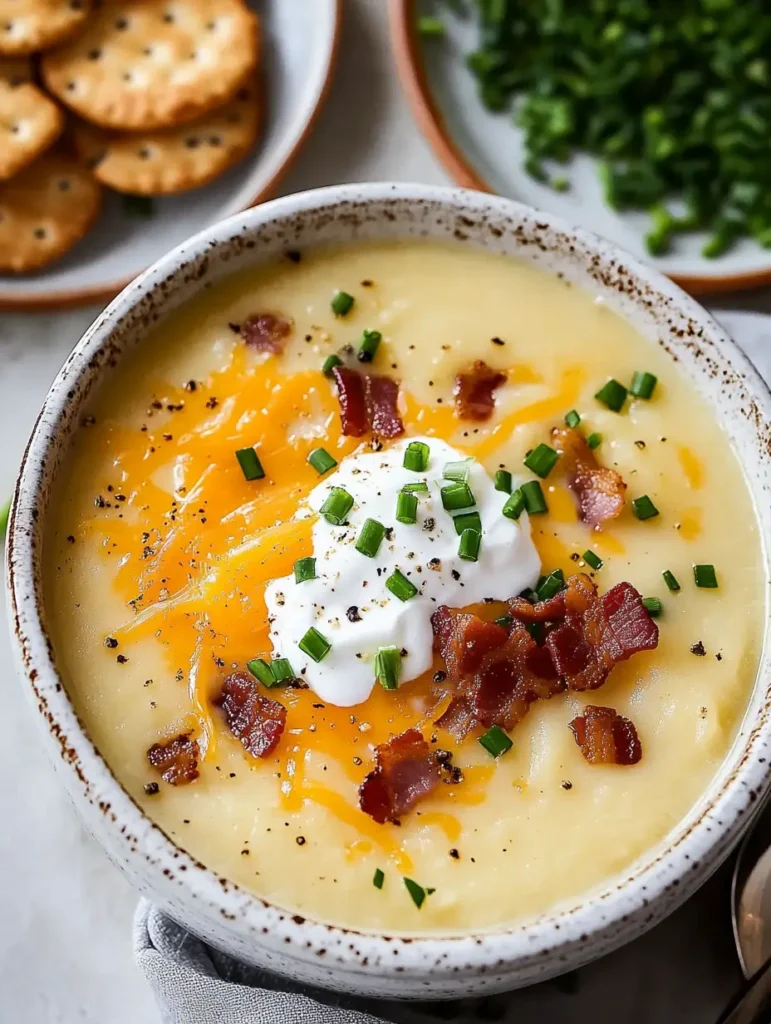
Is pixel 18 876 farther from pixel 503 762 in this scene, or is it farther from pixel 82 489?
pixel 503 762

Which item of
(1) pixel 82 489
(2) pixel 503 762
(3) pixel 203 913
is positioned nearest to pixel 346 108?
(1) pixel 82 489

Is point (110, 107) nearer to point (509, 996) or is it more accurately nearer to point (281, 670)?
point (281, 670)

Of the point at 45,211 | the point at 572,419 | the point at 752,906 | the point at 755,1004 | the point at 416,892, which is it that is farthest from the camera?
the point at 45,211

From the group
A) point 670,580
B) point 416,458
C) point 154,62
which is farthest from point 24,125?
point 670,580

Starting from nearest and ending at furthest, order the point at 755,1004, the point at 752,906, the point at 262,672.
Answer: the point at 262,672
the point at 755,1004
the point at 752,906

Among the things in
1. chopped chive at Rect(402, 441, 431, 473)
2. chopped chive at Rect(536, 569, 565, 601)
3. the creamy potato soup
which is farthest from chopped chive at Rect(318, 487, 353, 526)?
chopped chive at Rect(536, 569, 565, 601)

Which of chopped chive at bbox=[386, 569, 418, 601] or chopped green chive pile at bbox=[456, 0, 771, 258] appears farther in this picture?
chopped green chive pile at bbox=[456, 0, 771, 258]

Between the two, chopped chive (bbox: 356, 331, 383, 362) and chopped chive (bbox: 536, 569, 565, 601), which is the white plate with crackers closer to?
chopped chive (bbox: 356, 331, 383, 362)
